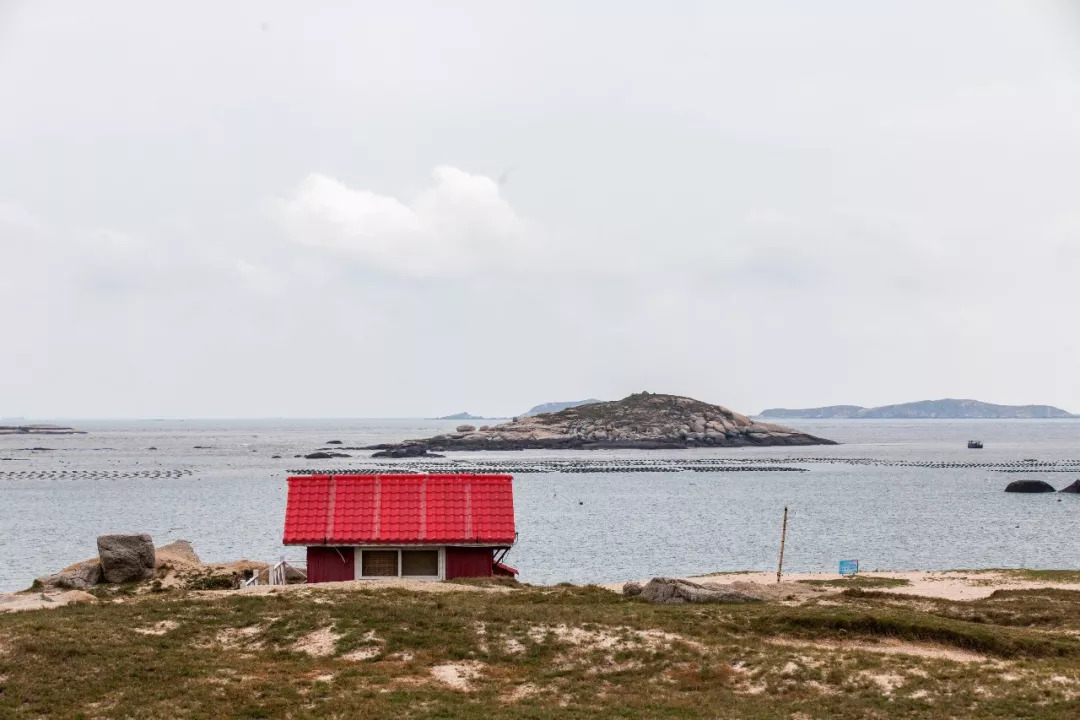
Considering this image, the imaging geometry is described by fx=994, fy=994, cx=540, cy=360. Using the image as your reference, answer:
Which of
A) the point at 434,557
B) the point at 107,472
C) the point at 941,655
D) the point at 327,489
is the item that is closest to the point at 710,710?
the point at 941,655

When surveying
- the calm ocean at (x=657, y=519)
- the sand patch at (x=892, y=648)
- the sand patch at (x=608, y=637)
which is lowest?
the calm ocean at (x=657, y=519)

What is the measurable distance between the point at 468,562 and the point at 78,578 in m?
13.7

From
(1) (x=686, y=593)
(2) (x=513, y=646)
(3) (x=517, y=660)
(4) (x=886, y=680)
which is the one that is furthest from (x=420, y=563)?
(4) (x=886, y=680)

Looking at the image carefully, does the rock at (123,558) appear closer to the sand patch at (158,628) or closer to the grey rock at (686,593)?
the sand patch at (158,628)

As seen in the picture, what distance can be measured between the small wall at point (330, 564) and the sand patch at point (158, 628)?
12.1 m

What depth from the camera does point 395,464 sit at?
160 meters

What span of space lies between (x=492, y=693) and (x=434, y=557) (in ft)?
56.1

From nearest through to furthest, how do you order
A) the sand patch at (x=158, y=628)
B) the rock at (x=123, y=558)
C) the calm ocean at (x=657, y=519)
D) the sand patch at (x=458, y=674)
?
the sand patch at (x=458, y=674) < the sand patch at (x=158, y=628) < the rock at (x=123, y=558) < the calm ocean at (x=657, y=519)

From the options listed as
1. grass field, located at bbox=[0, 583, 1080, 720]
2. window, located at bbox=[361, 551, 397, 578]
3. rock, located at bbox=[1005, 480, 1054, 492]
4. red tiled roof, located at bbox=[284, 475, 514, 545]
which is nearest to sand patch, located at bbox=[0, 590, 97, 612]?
grass field, located at bbox=[0, 583, 1080, 720]

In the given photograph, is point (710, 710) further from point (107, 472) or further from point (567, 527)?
point (107, 472)

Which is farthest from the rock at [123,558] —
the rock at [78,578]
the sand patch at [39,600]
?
the sand patch at [39,600]

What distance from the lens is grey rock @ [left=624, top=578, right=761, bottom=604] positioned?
1188 inches

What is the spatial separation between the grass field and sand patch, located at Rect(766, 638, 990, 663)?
66 millimetres

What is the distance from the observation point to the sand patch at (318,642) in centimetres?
2331
